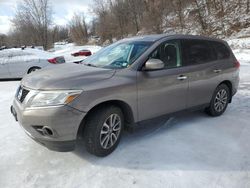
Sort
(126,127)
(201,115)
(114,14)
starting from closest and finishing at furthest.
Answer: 1. (126,127)
2. (201,115)
3. (114,14)

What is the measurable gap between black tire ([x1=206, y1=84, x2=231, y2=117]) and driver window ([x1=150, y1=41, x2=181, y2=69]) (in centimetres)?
125

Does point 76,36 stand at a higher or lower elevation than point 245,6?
lower

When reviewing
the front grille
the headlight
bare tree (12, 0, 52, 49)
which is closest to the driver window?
the headlight

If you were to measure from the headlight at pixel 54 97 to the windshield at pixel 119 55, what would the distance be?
0.93m

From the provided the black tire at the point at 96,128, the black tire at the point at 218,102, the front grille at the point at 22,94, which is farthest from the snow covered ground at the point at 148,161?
the front grille at the point at 22,94

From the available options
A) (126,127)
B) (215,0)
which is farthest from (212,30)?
(126,127)

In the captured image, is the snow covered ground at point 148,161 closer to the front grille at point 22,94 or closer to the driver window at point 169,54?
the front grille at point 22,94

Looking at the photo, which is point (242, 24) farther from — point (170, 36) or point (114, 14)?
point (114, 14)

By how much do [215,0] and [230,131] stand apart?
2721 cm

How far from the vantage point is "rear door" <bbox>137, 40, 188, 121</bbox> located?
3699 millimetres

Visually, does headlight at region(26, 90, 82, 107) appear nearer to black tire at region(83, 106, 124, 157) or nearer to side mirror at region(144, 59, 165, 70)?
black tire at region(83, 106, 124, 157)

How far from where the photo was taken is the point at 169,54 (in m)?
4.15

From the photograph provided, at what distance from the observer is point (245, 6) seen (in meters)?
25.3

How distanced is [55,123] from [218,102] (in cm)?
337
